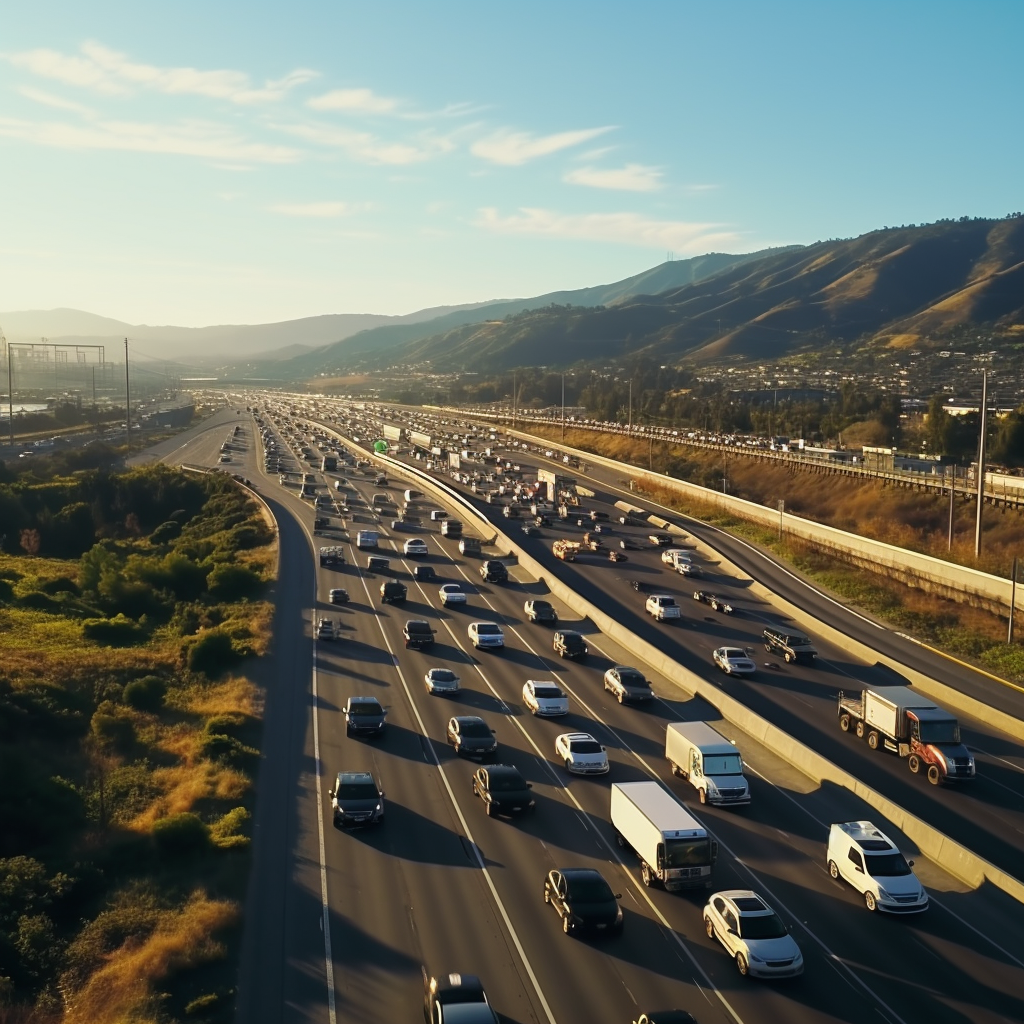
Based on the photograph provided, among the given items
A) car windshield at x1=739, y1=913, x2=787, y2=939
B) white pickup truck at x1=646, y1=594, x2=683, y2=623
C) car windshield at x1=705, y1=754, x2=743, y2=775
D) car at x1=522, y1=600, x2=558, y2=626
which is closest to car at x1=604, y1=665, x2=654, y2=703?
car windshield at x1=705, y1=754, x2=743, y2=775

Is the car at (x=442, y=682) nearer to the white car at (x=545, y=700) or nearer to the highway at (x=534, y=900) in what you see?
the highway at (x=534, y=900)

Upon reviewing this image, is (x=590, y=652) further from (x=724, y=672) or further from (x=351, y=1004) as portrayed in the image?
(x=351, y=1004)

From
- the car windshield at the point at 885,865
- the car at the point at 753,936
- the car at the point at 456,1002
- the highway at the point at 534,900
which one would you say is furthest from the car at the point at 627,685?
the car at the point at 456,1002

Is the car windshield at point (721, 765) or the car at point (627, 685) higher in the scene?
the car windshield at point (721, 765)

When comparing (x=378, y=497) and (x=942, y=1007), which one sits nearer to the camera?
(x=942, y=1007)

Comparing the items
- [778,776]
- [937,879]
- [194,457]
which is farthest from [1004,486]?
[194,457]
